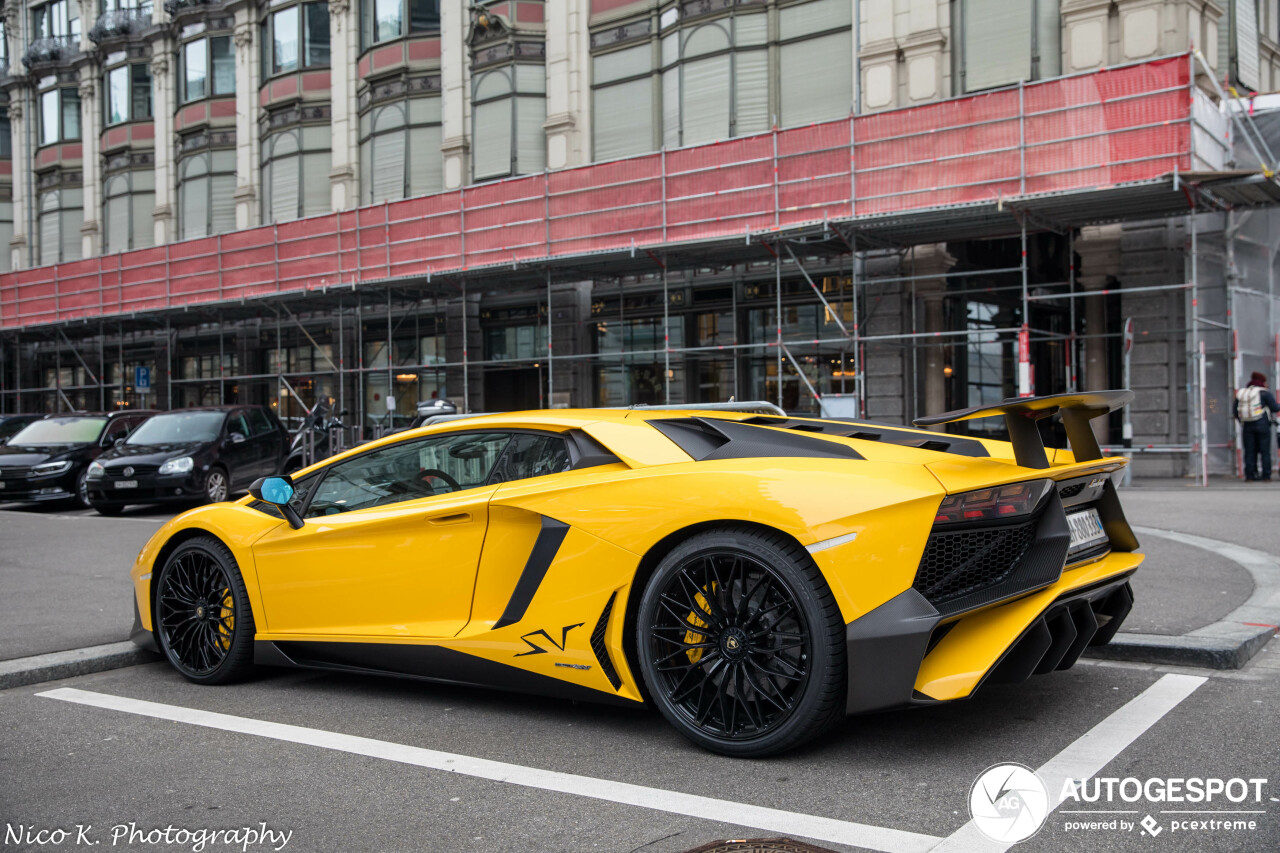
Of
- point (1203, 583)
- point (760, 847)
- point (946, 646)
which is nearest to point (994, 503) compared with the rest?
point (946, 646)

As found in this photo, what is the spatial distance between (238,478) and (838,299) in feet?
32.3

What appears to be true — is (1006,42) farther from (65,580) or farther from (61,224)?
(61,224)

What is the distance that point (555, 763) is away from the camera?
3.74 metres

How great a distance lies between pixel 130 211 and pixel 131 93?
364 centimetres

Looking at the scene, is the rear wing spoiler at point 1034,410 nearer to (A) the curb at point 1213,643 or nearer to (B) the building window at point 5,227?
(A) the curb at point 1213,643

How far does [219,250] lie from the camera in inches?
1003

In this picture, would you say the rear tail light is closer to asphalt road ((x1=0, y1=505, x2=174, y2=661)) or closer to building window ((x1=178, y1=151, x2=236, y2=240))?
asphalt road ((x1=0, y1=505, x2=174, y2=661))

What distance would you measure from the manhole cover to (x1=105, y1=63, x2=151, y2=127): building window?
115 feet

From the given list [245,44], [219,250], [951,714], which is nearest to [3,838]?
[951,714]

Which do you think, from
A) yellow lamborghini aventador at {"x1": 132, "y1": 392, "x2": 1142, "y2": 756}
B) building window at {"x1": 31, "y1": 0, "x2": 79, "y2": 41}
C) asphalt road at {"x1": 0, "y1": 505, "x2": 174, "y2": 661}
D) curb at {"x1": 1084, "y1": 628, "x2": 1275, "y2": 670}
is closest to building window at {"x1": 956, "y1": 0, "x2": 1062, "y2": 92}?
curb at {"x1": 1084, "y1": 628, "x2": 1275, "y2": 670}

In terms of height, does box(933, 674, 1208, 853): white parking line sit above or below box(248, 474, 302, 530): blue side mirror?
below

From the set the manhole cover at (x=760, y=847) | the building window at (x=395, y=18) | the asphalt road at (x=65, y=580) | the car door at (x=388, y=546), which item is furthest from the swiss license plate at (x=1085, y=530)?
the building window at (x=395, y=18)

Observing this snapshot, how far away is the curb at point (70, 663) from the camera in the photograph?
514cm

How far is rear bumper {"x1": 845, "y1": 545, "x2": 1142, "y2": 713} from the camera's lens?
11.0 feet
